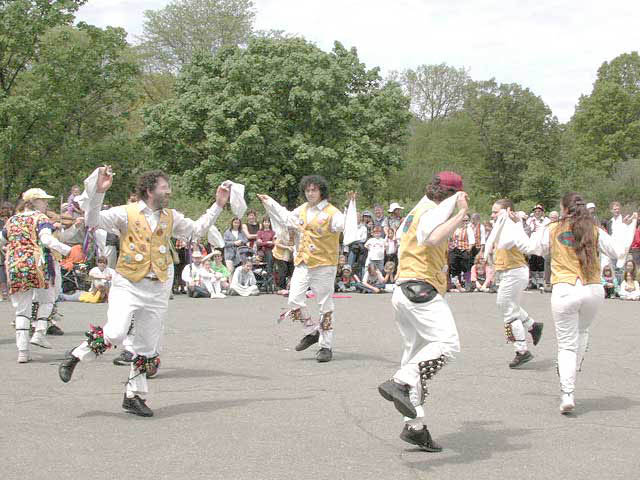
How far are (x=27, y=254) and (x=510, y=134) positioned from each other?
187 feet

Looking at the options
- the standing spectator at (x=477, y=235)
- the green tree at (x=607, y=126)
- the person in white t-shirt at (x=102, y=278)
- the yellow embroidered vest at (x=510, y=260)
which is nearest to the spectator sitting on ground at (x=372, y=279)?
the standing spectator at (x=477, y=235)

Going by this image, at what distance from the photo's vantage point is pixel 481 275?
22062mm

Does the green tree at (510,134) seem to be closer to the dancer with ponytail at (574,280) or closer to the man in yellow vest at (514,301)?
the man in yellow vest at (514,301)

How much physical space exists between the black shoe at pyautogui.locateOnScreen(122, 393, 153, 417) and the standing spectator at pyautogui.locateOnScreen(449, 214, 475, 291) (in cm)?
1533

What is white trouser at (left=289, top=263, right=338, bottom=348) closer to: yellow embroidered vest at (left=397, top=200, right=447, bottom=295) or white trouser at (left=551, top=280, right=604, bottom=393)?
white trouser at (left=551, top=280, right=604, bottom=393)

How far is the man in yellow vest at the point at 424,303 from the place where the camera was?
19.7ft

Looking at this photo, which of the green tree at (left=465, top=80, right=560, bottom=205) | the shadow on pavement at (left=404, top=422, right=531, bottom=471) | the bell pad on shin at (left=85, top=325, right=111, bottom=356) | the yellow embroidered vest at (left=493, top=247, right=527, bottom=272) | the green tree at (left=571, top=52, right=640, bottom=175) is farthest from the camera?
the green tree at (left=465, top=80, right=560, bottom=205)

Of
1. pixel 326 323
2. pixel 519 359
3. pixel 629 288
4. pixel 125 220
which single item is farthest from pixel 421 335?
pixel 629 288

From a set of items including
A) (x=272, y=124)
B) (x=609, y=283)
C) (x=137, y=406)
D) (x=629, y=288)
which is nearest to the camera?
(x=137, y=406)

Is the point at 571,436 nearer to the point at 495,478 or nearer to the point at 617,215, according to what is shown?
the point at 495,478

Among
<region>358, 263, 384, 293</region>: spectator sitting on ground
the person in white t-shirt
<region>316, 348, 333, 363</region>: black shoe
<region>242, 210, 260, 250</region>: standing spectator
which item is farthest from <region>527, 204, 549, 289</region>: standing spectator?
<region>316, 348, 333, 363</region>: black shoe

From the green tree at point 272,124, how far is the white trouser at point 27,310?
99.5 feet

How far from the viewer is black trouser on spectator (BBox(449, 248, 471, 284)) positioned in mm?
21812

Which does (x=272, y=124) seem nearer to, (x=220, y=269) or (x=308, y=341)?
(x=220, y=269)
